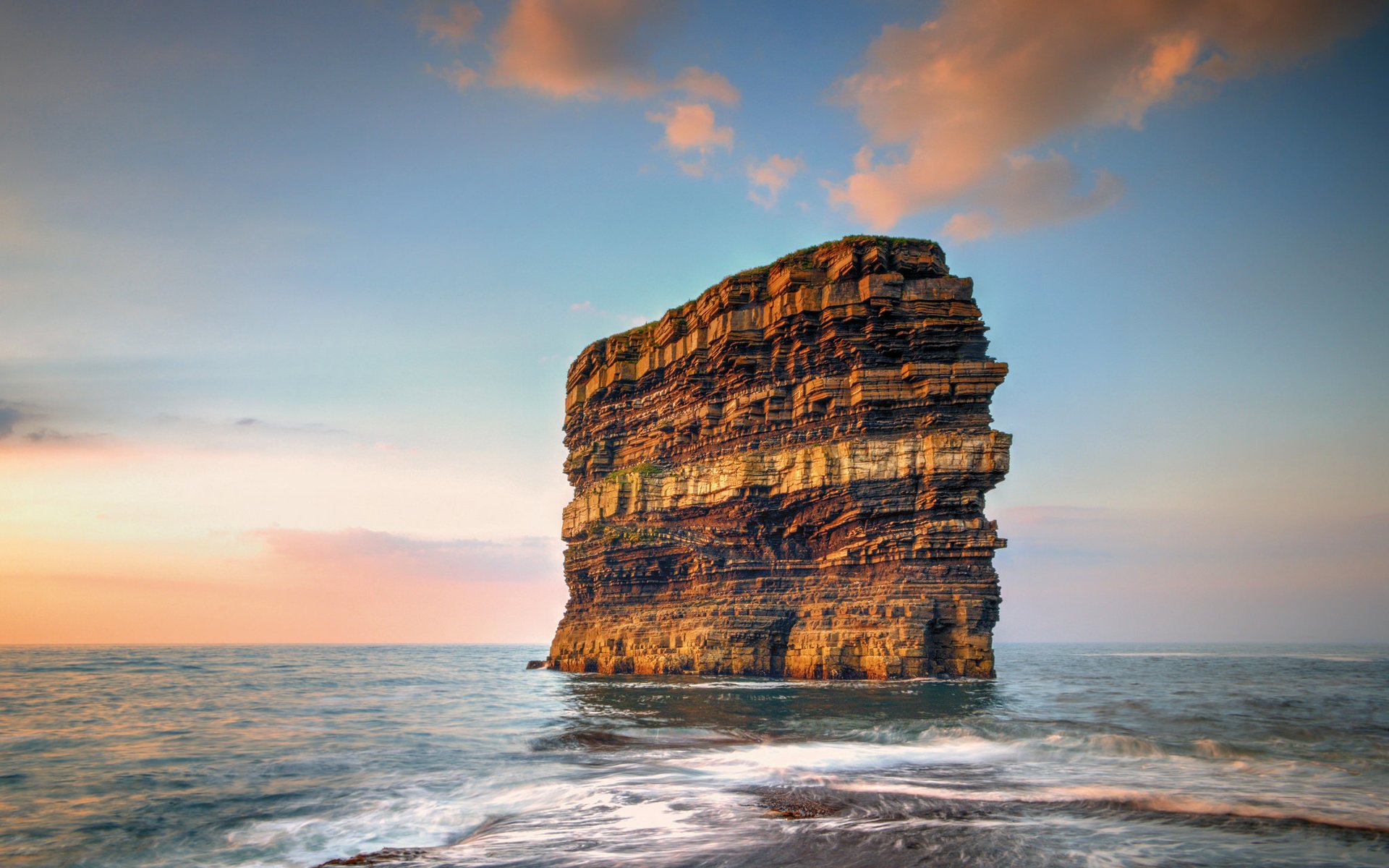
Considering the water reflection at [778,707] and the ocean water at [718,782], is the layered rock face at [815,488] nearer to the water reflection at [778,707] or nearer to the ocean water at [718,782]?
the water reflection at [778,707]

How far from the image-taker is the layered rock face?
30469 mm

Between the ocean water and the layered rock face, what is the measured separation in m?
4.75

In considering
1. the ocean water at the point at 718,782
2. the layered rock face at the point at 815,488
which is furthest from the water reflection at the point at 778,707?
the layered rock face at the point at 815,488

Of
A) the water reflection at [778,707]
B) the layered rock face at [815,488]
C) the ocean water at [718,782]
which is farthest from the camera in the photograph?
the layered rock face at [815,488]

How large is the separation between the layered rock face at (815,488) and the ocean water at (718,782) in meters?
4.75

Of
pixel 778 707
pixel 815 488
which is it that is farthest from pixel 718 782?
pixel 815 488

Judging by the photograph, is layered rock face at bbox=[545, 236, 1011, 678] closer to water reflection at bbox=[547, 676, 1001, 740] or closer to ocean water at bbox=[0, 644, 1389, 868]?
water reflection at bbox=[547, 676, 1001, 740]

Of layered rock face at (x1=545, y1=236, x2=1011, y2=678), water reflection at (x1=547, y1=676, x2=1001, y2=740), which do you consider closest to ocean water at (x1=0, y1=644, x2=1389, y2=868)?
water reflection at (x1=547, y1=676, x2=1001, y2=740)

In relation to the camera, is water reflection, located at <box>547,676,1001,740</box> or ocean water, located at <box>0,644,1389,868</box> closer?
ocean water, located at <box>0,644,1389,868</box>

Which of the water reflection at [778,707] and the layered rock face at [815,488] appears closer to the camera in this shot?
the water reflection at [778,707]

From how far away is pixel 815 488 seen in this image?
3278 centimetres

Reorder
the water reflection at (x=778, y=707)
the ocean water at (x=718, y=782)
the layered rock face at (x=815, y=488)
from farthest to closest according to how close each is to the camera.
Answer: the layered rock face at (x=815, y=488) < the water reflection at (x=778, y=707) < the ocean water at (x=718, y=782)

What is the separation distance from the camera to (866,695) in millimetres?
25062

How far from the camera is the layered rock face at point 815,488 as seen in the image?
30.5m
